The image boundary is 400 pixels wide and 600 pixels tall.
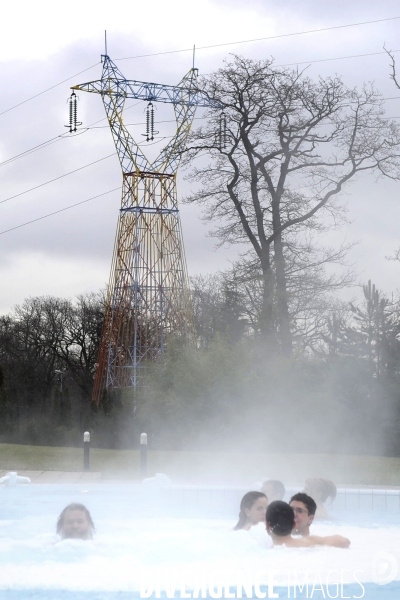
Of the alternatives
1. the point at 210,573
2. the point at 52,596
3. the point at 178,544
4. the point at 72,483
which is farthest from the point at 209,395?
the point at 52,596

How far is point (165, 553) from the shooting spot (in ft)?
30.1

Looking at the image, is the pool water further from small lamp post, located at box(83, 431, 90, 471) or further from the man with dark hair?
small lamp post, located at box(83, 431, 90, 471)

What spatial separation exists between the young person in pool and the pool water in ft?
0.35

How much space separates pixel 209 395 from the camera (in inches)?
643

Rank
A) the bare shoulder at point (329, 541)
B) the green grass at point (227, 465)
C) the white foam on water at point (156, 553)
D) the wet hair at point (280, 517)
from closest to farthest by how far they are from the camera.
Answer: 1. the white foam on water at point (156, 553)
2. the wet hair at point (280, 517)
3. the bare shoulder at point (329, 541)
4. the green grass at point (227, 465)

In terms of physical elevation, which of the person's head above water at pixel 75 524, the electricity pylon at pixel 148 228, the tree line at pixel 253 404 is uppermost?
the electricity pylon at pixel 148 228

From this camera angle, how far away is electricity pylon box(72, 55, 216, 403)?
83.3 feet

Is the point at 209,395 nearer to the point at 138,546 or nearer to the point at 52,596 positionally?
the point at 138,546

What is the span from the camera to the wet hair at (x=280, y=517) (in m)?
8.07

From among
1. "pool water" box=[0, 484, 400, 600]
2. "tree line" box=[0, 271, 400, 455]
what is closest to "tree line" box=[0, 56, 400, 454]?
"tree line" box=[0, 271, 400, 455]

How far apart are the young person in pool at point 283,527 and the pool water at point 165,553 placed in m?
0.11

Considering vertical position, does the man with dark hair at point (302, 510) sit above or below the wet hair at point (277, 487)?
below

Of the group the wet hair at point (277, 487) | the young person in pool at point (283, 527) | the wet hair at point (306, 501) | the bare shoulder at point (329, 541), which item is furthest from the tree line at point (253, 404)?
the young person in pool at point (283, 527)

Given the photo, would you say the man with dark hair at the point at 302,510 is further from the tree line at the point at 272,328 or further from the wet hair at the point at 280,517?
the tree line at the point at 272,328
